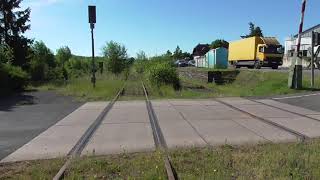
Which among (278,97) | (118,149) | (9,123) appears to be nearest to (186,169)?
(118,149)

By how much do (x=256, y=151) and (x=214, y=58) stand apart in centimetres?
5534

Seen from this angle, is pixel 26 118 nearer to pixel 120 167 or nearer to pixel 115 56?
pixel 120 167

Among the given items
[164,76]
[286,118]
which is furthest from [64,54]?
[286,118]

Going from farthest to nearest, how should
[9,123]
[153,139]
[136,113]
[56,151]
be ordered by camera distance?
[136,113] < [9,123] < [153,139] < [56,151]

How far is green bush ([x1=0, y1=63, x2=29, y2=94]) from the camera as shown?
25.2m

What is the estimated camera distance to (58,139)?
10.6m

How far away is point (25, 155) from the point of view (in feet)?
29.3

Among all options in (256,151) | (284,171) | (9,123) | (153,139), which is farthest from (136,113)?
(284,171)

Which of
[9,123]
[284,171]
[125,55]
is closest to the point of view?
[284,171]

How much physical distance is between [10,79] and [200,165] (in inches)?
823

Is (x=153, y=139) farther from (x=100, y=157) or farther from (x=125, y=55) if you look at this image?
(x=125, y=55)

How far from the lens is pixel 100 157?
853cm

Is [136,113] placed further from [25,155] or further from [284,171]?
[284,171]

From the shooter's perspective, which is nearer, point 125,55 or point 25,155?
point 25,155
